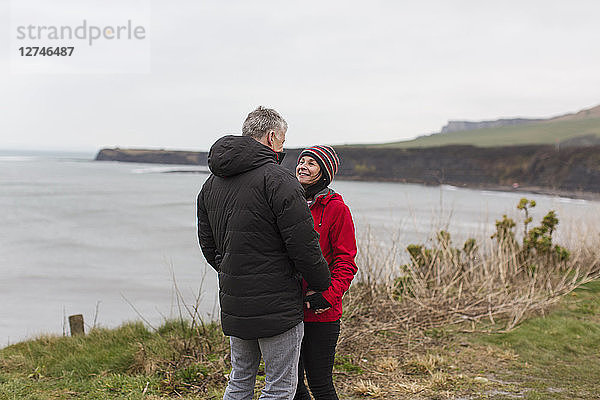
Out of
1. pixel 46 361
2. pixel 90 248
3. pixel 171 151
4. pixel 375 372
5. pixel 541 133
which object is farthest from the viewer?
pixel 171 151

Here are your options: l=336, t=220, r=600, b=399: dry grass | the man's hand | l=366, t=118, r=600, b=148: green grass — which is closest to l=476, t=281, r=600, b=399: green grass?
l=336, t=220, r=600, b=399: dry grass

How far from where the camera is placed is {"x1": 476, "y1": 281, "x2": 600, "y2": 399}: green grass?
4.70 metres

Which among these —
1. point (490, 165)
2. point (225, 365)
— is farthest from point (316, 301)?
point (490, 165)

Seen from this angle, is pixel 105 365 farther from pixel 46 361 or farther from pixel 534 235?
Answer: pixel 534 235

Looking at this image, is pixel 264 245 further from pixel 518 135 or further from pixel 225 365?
pixel 518 135

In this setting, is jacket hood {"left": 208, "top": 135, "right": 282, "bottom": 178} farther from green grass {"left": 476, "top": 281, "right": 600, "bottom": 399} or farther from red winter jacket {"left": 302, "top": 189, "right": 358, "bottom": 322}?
green grass {"left": 476, "top": 281, "right": 600, "bottom": 399}

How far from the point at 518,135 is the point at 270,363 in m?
60.0

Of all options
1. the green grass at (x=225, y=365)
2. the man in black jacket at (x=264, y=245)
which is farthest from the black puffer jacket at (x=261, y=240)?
the green grass at (x=225, y=365)

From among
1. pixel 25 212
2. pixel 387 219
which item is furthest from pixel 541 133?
pixel 25 212

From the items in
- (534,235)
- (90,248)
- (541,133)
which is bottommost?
(90,248)

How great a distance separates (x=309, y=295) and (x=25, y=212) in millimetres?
31919

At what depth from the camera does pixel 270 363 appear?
2.76 metres

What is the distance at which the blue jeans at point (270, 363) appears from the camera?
2.73 metres

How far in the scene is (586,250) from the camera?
9406mm
